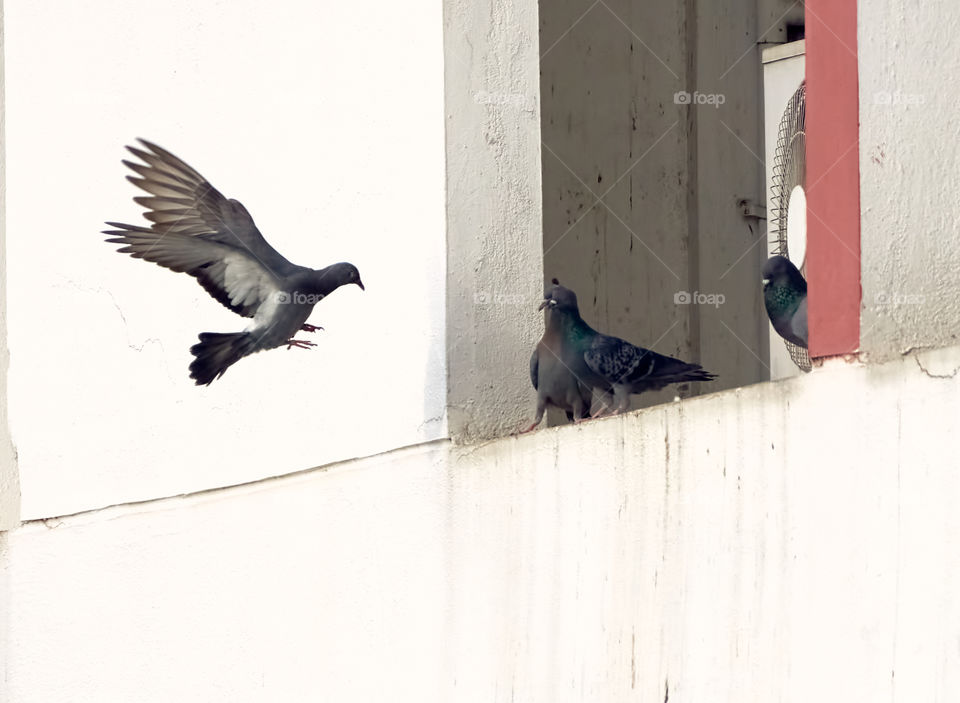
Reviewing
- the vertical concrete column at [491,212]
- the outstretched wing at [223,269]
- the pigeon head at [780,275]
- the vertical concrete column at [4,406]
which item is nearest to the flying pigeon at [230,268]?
the outstretched wing at [223,269]

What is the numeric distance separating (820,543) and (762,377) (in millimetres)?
3419

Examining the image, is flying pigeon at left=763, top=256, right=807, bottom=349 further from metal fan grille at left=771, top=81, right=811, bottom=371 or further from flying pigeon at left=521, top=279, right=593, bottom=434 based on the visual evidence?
flying pigeon at left=521, top=279, right=593, bottom=434

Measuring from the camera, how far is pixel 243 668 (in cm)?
455

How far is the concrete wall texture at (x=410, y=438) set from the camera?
11.1 feet

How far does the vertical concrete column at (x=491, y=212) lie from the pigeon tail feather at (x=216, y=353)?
75 cm

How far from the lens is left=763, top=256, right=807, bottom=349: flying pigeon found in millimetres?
4734

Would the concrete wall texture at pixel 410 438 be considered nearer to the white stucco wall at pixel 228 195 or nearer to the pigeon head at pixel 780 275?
the white stucco wall at pixel 228 195

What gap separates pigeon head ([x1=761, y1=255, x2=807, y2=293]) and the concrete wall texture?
807 millimetres

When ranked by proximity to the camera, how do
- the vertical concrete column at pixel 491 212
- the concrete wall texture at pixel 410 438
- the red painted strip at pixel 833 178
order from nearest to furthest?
the concrete wall texture at pixel 410 438, the red painted strip at pixel 833 178, the vertical concrete column at pixel 491 212

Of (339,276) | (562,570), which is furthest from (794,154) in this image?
(562,570)

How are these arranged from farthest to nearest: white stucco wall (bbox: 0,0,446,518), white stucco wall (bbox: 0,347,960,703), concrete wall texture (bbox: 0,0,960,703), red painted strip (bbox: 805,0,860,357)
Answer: white stucco wall (bbox: 0,0,446,518) → red painted strip (bbox: 805,0,860,357) → concrete wall texture (bbox: 0,0,960,703) → white stucco wall (bbox: 0,347,960,703)

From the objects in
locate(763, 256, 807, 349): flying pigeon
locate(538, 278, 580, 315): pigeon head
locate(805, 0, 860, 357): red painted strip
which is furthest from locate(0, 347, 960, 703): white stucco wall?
locate(763, 256, 807, 349): flying pigeon

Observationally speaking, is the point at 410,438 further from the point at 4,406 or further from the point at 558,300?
the point at 4,406

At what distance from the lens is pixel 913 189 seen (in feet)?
11.2
